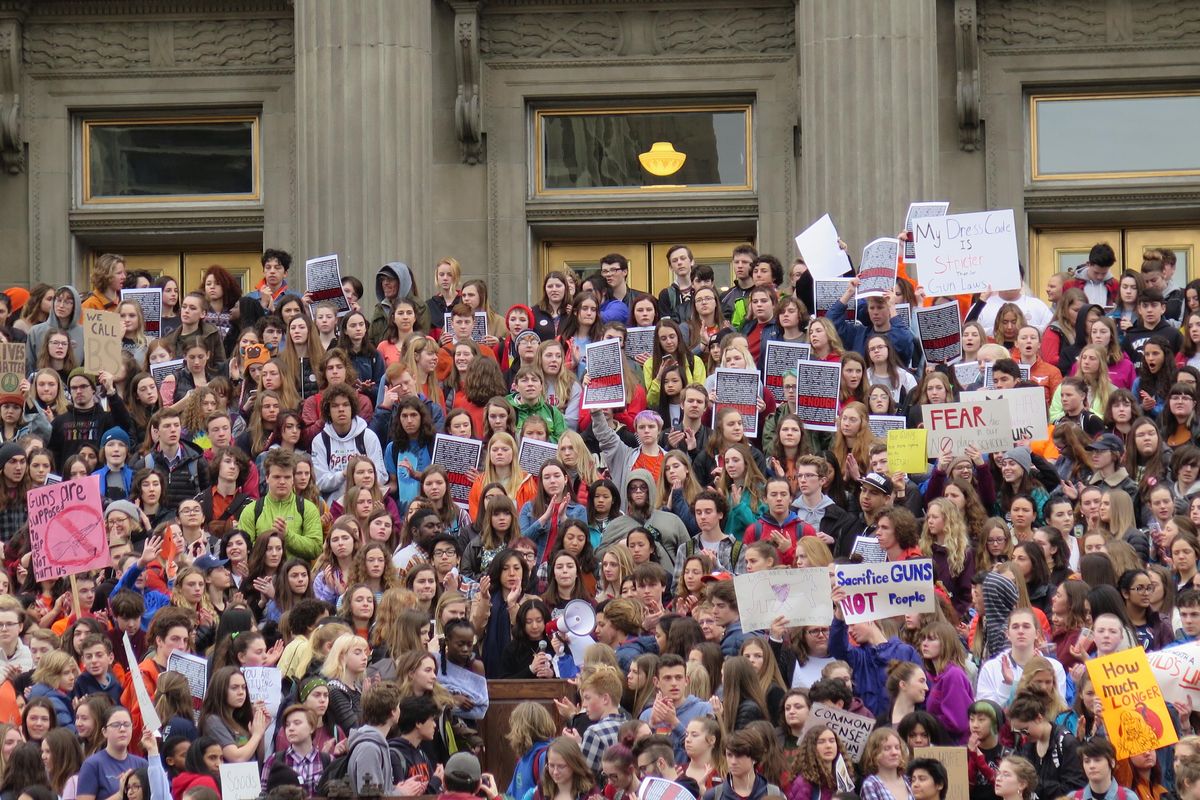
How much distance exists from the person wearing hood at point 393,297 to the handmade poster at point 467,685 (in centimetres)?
635

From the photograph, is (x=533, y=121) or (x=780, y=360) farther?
(x=533, y=121)

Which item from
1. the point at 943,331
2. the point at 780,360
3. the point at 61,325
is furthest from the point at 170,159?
the point at 943,331

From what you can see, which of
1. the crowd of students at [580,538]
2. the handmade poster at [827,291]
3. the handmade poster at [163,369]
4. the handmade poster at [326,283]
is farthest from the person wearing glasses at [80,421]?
the handmade poster at [827,291]

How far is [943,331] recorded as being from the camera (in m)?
22.0

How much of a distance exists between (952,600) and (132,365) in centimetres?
734

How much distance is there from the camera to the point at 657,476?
19.8 m

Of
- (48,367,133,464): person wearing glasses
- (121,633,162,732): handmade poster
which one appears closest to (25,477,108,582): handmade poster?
(121,633,162,732): handmade poster

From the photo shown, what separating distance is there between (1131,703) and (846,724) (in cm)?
159

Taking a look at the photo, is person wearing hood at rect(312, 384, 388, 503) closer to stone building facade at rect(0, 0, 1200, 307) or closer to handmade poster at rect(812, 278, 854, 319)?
handmade poster at rect(812, 278, 854, 319)

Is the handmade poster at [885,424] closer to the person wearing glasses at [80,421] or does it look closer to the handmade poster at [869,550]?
the handmade poster at [869,550]

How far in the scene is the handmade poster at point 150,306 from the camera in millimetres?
23438

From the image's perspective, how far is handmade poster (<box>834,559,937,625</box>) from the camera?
1644 centimetres

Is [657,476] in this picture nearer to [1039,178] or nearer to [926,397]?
[926,397]

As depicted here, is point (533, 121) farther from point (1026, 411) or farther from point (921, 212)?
point (1026, 411)
